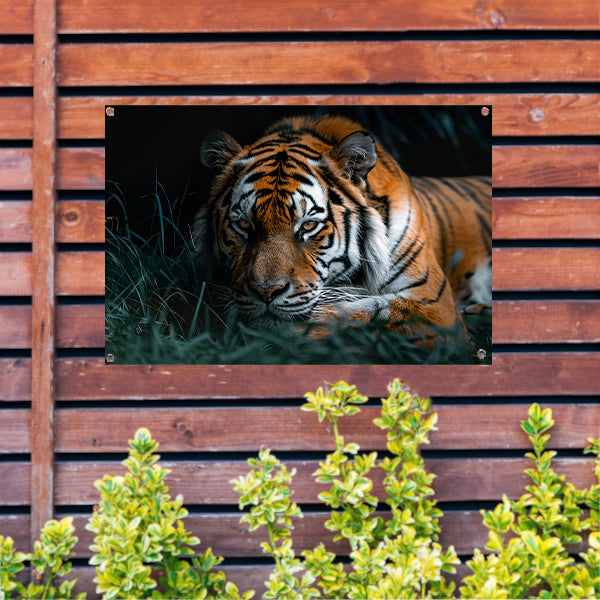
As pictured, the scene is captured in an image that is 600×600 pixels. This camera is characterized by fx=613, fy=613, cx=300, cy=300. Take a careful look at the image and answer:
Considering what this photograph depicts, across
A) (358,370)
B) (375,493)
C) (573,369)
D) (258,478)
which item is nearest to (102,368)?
(258,478)

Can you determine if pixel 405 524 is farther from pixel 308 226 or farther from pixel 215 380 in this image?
pixel 308 226

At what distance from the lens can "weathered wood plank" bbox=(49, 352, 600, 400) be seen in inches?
91.4

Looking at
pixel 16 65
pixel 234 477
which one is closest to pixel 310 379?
pixel 234 477

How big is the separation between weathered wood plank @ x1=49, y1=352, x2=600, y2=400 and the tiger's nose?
27 centimetres

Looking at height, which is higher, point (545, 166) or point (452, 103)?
point (452, 103)

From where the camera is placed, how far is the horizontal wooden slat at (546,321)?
234 cm

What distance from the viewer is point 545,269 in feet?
7.70

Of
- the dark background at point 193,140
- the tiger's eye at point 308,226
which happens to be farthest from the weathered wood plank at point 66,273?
the tiger's eye at point 308,226

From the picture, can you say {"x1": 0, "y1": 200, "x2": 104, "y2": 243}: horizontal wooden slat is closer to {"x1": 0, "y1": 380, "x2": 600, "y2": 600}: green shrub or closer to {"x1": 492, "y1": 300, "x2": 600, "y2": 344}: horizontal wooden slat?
{"x1": 0, "y1": 380, "x2": 600, "y2": 600}: green shrub

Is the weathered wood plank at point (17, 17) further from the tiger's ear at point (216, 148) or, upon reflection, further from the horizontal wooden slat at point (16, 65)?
the tiger's ear at point (216, 148)

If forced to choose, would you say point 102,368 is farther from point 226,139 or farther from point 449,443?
point 449,443

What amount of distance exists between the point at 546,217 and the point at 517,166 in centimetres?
22

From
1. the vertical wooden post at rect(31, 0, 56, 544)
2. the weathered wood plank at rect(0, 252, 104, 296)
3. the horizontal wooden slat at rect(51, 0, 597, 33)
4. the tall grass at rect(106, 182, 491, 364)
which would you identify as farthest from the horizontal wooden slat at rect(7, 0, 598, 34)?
the weathered wood plank at rect(0, 252, 104, 296)

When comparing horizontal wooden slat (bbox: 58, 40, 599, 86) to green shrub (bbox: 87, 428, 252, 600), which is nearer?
green shrub (bbox: 87, 428, 252, 600)
